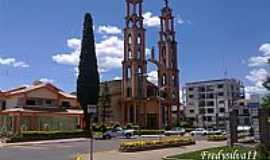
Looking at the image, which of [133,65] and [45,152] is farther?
[133,65]

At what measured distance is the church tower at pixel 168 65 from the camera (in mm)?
91188

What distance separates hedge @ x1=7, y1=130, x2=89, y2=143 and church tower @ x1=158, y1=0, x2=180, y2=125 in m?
37.7

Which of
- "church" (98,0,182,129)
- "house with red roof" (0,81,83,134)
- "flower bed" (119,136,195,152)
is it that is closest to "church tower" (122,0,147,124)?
"church" (98,0,182,129)

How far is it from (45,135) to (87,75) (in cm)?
1259

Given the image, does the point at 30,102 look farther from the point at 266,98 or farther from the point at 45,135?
the point at 266,98

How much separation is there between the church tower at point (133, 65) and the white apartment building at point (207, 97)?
186 feet

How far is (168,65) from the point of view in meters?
92.2

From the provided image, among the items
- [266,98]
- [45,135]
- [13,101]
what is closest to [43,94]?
[13,101]

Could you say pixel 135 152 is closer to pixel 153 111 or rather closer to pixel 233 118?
pixel 233 118

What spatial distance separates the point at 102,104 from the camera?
8425 cm

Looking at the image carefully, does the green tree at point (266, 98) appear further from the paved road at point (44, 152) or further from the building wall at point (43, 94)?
the building wall at point (43, 94)

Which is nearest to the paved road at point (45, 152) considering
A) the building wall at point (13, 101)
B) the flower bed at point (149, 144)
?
the flower bed at point (149, 144)

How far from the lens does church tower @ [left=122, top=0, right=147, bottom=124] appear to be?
8175 cm

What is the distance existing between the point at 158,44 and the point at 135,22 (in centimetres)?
1214
